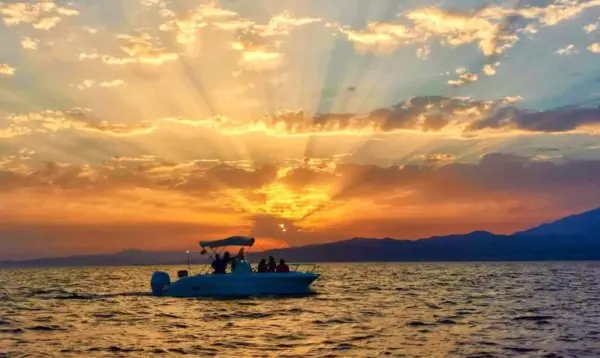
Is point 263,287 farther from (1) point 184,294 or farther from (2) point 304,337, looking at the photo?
(2) point 304,337

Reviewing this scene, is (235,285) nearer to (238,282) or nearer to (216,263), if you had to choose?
(238,282)

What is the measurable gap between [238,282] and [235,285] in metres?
0.37

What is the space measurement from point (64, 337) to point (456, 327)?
71.3 ft

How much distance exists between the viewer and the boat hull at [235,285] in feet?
186

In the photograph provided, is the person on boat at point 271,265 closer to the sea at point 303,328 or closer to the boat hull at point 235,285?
the boat hull at point 235,285

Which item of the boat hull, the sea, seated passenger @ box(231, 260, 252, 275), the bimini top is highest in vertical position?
the bimini top

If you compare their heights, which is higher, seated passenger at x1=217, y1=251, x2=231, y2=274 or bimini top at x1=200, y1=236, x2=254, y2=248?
bimini top at x1=200, y1=236, x2=254, y2=248

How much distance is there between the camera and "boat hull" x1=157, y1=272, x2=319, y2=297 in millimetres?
56719

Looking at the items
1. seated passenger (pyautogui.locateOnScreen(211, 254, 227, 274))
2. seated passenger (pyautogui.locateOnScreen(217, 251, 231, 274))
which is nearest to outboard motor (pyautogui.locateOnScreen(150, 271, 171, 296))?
seated passenger (pyautogui.locateOnScreen(211, 254, 227, 274))

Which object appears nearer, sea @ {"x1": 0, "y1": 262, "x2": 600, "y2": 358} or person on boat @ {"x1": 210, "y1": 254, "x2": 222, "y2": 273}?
sea @ {"x1": 0, "y1": 262, "x2": 600, "y2": 358}

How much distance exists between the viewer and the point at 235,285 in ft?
187

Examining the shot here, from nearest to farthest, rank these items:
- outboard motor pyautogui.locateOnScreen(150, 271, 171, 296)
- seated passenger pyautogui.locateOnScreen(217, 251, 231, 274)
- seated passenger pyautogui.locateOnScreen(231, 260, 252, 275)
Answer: seated passenger pyautogui.locateOnScreen(231, 260, 252, 275) → seated passenger pyautogui.locateOnScreen(217, 251, 231, 274) → outboard motor pyautogui.locateOnScreen(150, 271, 171, 296)

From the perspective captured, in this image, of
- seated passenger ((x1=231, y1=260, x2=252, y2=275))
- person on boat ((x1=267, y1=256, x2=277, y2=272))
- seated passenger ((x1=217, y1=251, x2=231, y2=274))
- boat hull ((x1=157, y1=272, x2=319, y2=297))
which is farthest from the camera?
person on boat ((x1=267, y1=256, x2=277, y2=272))

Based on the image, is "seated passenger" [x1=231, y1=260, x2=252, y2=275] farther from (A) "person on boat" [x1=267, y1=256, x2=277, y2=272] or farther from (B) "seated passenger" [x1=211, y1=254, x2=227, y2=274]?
(A) "person on boat" [x1=267, y1=256, x2=277, y2=272]
